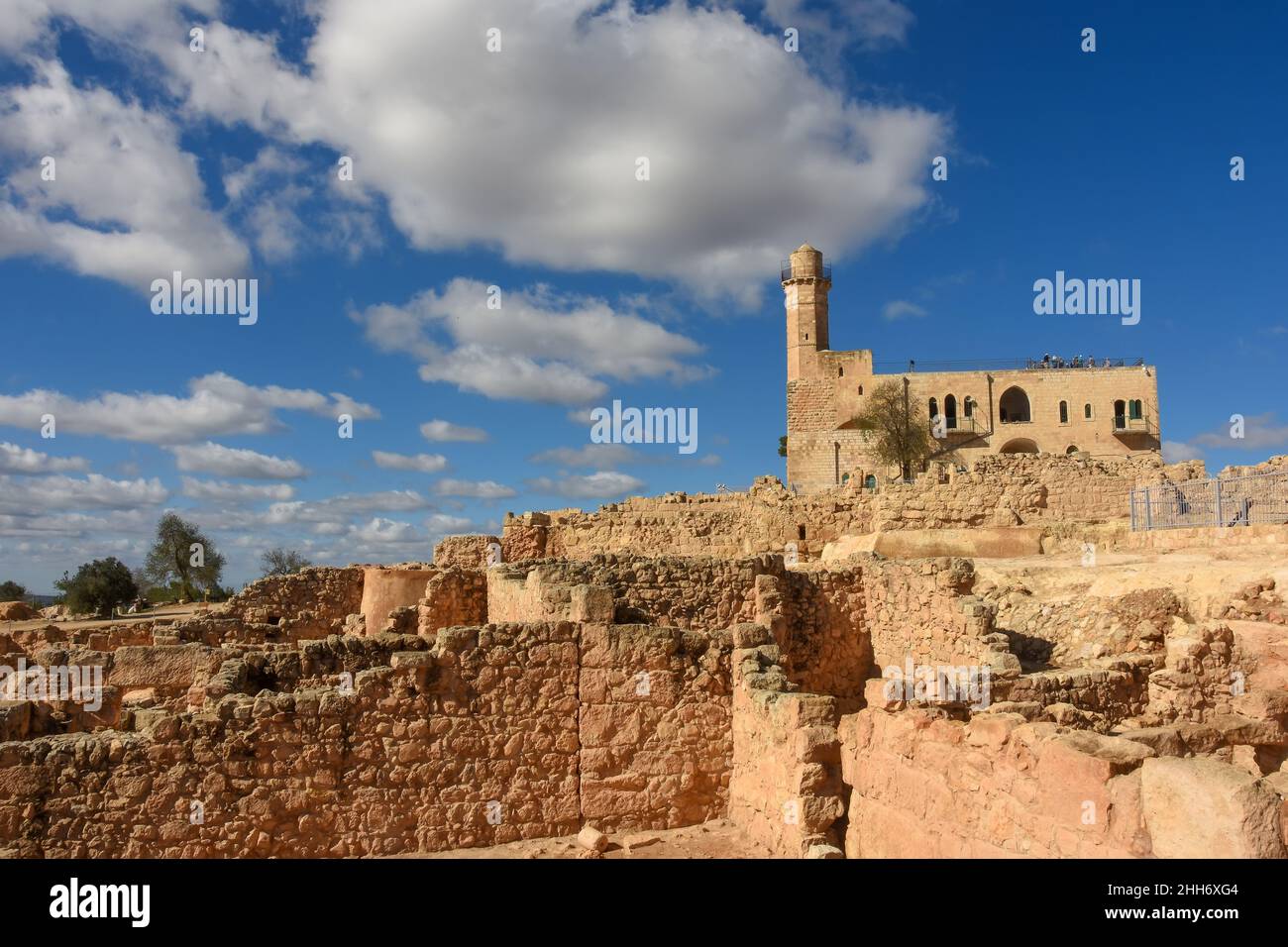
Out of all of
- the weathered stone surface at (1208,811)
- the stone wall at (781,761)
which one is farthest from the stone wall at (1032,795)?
the stone wall at (781,761)

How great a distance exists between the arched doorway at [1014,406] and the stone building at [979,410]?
0.18 feet

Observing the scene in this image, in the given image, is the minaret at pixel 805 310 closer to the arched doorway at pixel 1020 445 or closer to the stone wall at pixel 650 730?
the arched doorway at pixel 1020 445

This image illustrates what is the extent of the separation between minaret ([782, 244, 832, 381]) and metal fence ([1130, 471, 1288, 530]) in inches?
1334

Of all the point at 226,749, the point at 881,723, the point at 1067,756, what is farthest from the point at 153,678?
the point at 1067,756

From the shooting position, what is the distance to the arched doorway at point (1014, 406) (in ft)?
160

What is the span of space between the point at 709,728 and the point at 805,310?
44.8 m

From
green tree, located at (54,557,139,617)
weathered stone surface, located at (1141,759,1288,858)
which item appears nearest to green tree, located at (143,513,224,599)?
green tree, located at (54,557,139,617)

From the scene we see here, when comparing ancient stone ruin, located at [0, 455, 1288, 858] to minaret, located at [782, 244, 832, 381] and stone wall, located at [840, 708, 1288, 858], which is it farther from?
minaret, located at [782, 244, 832, 381]

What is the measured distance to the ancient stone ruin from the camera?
4852mm

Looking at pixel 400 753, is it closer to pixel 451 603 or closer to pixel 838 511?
pixel 451 603

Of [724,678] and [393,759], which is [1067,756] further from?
[393,759]

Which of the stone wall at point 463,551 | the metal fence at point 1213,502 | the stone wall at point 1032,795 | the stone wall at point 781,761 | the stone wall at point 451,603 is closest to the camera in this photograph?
the stone wall at point 1032,795

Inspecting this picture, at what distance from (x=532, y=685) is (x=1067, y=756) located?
398 cm
